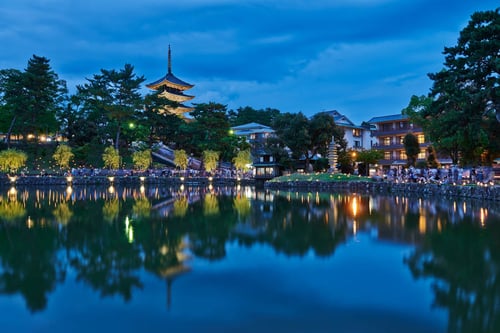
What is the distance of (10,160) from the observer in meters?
32.9

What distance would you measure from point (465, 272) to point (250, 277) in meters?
3.29

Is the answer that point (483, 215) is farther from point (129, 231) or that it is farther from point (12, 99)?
point (12, 99)

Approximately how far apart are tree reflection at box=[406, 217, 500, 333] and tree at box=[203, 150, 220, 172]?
101 feet

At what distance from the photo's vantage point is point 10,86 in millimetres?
36562

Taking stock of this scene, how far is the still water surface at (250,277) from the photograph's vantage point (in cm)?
462

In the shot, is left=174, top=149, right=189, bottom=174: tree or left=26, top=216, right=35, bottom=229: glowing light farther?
left=174, top=149, right=189, bottom=174: tree

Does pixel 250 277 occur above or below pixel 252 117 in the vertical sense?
below

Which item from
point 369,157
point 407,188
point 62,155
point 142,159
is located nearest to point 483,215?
point 407,188

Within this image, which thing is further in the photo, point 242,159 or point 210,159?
point 242,159

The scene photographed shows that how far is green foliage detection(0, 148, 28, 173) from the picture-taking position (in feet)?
107

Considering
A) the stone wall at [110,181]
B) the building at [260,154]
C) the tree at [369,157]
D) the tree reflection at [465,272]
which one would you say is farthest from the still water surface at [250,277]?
the building at [260,154]

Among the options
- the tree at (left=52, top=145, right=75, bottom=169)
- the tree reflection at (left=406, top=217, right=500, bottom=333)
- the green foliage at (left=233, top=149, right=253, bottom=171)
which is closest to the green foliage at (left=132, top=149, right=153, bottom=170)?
the tree at (left=52, top=145, right=75, bottom=169)

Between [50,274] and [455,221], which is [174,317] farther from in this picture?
[455,221]

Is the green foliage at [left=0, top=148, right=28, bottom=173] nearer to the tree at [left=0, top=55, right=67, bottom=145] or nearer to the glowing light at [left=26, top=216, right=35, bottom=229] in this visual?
the tree at [left=0, top=55, right=67, bottom=145]
